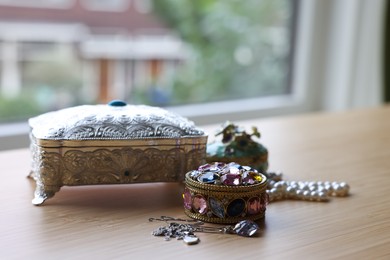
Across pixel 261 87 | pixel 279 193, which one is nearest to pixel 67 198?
pixel 279 193

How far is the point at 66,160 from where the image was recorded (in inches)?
32.8

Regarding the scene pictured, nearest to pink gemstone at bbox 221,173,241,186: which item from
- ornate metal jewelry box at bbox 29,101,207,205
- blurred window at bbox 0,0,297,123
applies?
ornate metal jewelry box at bbox 29,101,207,205

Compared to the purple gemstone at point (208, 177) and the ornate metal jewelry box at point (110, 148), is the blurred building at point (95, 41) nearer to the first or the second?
the ornate metal jewelry box at point (110, 148)

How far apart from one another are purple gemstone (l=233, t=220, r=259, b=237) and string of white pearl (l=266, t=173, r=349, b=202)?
0.14 meters

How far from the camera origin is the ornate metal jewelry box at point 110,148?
833 millimetres

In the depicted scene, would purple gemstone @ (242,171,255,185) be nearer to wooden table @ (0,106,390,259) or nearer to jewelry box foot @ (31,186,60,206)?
wooden table @ (0,106,390,259)

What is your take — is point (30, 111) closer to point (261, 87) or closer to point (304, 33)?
point (261, 87)

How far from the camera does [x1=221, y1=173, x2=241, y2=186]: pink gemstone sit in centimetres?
78

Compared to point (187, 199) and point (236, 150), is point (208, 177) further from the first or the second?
point (236, 150)

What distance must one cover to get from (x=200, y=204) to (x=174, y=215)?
0.05 meters

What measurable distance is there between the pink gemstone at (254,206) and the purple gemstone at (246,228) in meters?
0.02

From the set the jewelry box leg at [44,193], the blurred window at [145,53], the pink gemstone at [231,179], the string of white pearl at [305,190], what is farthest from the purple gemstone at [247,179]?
the blurred window at [145,53]

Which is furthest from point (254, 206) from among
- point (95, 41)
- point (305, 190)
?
point (95, 41)

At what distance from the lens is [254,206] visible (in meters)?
0.79
